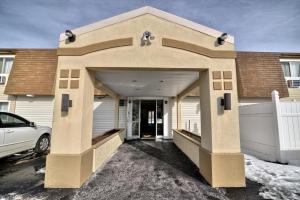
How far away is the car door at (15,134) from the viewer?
5.13 metres

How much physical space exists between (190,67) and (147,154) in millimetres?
4231

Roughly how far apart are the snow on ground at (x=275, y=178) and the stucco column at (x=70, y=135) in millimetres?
4107

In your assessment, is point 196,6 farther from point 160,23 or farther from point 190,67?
point 190,67

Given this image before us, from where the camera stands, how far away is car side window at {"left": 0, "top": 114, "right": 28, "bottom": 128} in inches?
208

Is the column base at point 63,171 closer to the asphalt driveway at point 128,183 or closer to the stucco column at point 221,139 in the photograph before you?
the asphalt driveway at point 128,183

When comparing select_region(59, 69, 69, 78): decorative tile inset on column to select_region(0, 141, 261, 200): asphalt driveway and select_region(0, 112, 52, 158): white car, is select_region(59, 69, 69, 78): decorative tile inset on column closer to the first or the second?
select_region(0, 141, 261, 200): asphalt driveway

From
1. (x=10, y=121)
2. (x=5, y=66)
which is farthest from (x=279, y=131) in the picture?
(x=5, y=66)

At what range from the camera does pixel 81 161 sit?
367cm

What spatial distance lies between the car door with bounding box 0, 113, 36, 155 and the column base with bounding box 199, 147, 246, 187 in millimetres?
6294

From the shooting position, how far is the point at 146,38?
400 cm

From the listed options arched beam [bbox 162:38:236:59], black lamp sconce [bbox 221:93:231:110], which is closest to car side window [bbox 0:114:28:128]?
arched beam [bbox 162:38:236:59]

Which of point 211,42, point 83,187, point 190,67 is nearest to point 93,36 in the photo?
point 190,67

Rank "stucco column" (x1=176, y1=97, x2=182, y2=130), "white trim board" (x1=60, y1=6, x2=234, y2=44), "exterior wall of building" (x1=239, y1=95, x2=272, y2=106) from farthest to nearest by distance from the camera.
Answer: "stucco column" (x1=176, y1=97, x2=182, y2=130), "exterior wall of building" (x1=239, y1=95, x2=272, y2=106), "white trim board" (x1=60, y1=6, x2=234, y2=44)

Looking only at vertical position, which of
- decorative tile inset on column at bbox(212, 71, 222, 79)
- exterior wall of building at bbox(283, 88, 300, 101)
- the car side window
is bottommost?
the car side window
